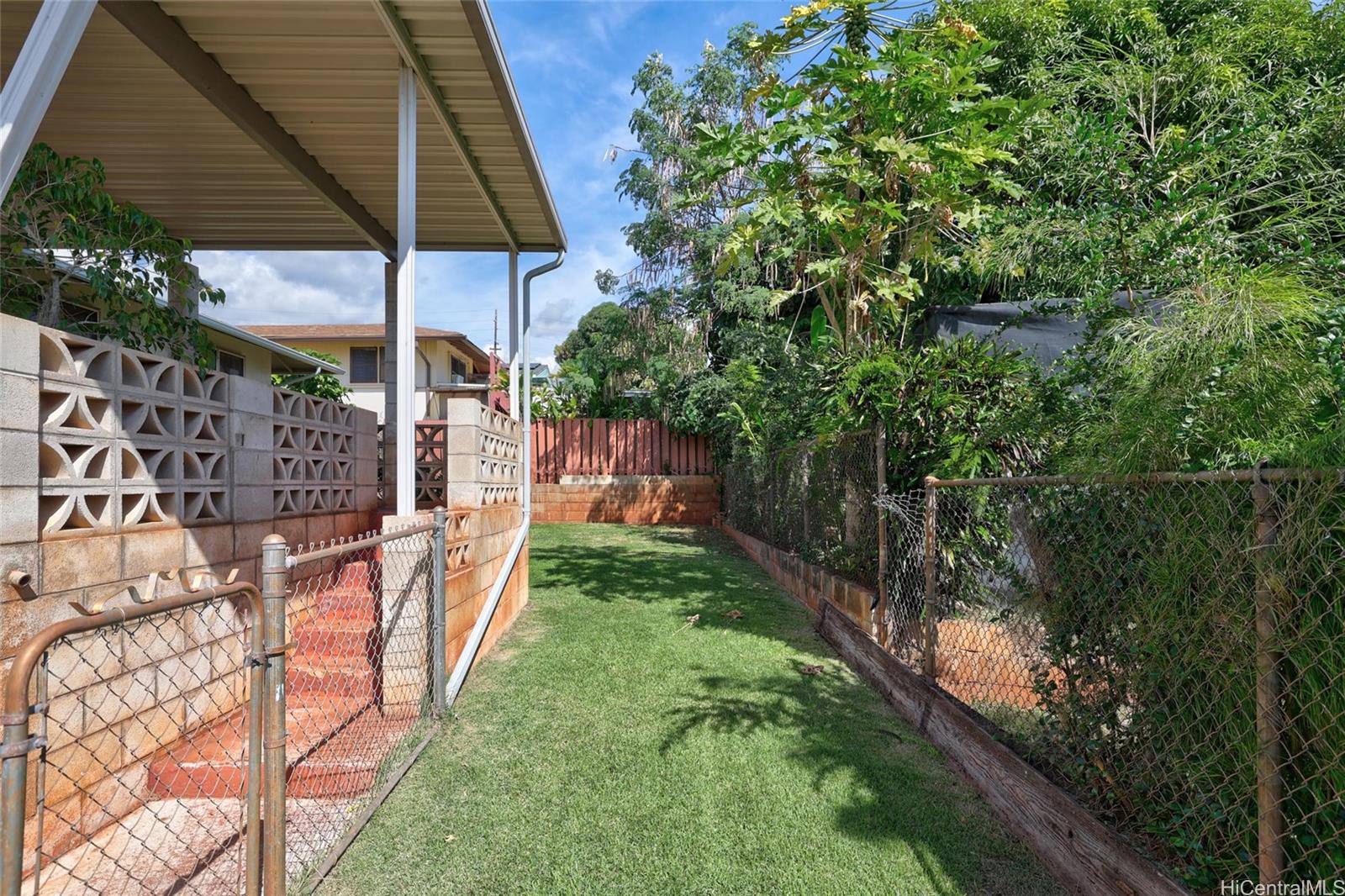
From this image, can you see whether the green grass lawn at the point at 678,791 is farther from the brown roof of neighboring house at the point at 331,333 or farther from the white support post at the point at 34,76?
the brown roof of neighboring house at the point at 331,333

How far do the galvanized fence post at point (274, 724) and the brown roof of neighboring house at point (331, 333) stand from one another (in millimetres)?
19369

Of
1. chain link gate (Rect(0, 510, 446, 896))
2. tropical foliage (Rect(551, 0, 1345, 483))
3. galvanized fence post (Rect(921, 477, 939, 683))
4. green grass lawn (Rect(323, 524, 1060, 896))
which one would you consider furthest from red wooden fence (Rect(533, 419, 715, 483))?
galvanized fence post (Rect(921, 477, 939, 683))

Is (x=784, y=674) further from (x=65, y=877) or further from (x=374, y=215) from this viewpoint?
(x=374, y=215)

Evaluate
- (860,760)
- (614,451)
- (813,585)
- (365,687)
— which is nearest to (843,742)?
(860,760)

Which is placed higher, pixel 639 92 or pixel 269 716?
pixel 639 92

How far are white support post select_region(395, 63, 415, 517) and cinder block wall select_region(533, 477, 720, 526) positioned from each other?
34.7 ft

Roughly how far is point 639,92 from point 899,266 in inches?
486

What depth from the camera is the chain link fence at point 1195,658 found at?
1638mm

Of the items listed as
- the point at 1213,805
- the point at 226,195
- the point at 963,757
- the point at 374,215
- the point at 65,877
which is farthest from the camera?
the point at 374,215

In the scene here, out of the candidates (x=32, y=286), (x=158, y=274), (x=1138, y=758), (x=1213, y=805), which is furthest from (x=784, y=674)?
(x=32, y=286)

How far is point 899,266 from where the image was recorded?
5812 millimetres

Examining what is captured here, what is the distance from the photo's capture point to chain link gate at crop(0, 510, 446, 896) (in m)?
1.98

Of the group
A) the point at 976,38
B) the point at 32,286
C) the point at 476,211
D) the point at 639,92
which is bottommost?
the point at 32,286

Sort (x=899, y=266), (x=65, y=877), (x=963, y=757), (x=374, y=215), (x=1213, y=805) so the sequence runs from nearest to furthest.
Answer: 1. (x=1213, y=805)
2. (x=65, y=877)
3. (x=963, y=757)
4. (x=899, y=266)
5. (x=374, y=215)
